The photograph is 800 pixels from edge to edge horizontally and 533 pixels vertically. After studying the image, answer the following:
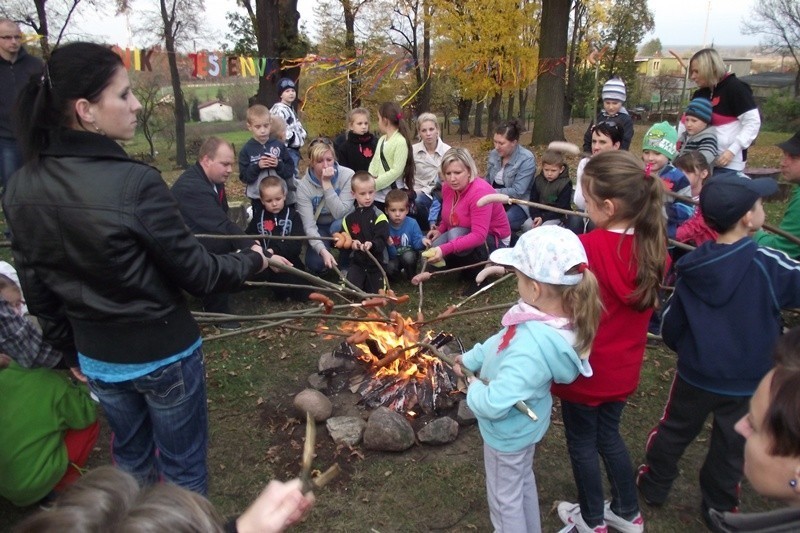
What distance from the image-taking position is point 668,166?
15.8 feet

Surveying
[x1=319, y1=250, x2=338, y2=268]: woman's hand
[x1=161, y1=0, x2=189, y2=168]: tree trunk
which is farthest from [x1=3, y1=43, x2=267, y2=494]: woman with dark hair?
[x1=161, y1=0, x2=189, y2=168]: tree trunk

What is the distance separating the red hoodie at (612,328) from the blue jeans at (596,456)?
0.31 ft

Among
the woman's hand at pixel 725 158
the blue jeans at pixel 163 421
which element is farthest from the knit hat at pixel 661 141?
the blue jeans at pixel 163 421

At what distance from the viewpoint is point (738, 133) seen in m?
5.63

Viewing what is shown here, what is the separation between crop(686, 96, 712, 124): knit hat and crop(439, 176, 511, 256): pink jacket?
209cm

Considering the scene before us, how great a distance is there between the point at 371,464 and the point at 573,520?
46.2 inches

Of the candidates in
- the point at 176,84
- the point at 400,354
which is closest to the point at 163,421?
the point at 400,354

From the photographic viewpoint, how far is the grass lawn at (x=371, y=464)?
296cm

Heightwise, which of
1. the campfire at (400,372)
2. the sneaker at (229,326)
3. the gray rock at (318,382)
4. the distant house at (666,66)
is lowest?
the sneaker at (229,326)

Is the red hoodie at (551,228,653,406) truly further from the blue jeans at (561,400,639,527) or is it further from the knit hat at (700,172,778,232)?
the knit hat at (700,172,778,232)

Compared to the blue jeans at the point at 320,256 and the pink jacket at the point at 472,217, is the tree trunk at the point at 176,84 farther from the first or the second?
the pink jacket at the point at 472,217

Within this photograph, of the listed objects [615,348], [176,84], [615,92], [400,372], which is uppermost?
[176,84]

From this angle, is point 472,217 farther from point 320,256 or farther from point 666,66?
point 666,66

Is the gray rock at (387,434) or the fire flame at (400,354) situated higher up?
the fire flame at (400,354)
